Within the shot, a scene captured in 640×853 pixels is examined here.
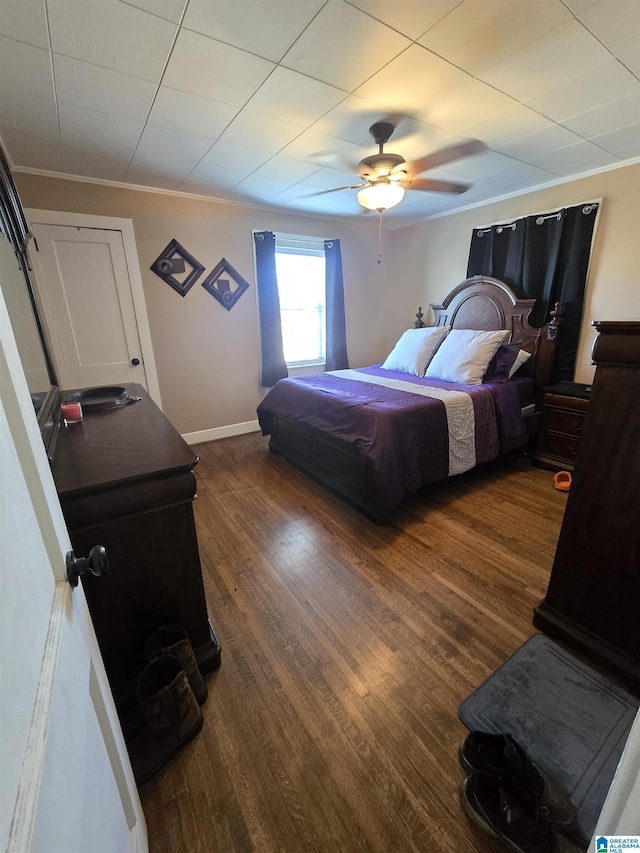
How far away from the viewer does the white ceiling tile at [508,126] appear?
2129 millimetres

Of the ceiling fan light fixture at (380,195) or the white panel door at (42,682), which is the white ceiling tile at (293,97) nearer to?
the ceiling fan light fixture at (380,195)

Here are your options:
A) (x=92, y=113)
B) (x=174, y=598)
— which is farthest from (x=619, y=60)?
(x=174, y=598)

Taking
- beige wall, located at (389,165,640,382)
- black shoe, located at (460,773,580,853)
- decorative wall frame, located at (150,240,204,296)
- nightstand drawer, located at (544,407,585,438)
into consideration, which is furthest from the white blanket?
decorative wall frame, located at (150,240,204,296)

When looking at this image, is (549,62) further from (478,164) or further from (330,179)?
(330,179)

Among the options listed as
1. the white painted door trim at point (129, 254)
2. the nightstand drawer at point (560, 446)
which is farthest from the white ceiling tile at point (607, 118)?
the white painted door trim at point (129, 254)

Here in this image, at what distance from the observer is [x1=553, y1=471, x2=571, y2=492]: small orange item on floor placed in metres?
2.78

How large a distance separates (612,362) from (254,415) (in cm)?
356

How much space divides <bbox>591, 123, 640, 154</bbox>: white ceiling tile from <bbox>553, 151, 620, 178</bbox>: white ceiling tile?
0.33ft

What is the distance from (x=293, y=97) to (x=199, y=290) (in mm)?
2096

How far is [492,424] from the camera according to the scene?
2898 millimetres

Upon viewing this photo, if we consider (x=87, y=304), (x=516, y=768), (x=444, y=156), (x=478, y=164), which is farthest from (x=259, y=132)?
(x=516, y=768)

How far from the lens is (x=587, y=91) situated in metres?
1.92

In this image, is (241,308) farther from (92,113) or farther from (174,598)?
(174,598)

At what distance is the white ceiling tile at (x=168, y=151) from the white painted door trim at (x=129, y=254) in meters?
0.53
